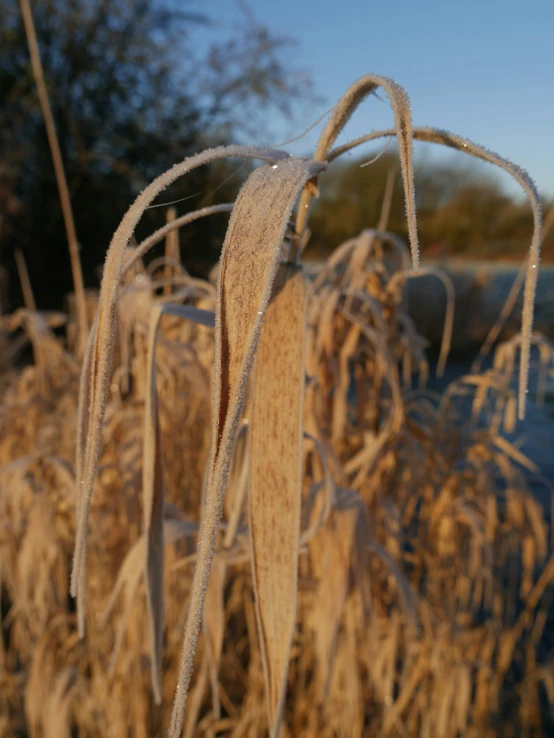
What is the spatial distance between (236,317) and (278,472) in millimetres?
103

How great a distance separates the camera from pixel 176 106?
9.99 ft

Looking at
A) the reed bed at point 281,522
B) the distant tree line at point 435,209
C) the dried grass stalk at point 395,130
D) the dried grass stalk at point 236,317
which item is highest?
the distant tree line at point 435,209

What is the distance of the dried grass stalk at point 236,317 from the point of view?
0.15 meters

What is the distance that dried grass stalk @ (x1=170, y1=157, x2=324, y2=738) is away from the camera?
149mm

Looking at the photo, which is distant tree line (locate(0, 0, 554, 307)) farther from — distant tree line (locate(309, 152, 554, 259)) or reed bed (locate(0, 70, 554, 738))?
reed bed (locate(0, 70, 554, 738))

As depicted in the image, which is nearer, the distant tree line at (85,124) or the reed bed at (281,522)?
the reed bed at (281,522)

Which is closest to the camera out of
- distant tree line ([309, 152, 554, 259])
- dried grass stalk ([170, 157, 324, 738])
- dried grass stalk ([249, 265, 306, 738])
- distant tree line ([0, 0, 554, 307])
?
dried grass stalk ([170, 157, 324, 738])

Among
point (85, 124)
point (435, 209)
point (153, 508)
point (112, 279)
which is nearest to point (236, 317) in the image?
point (112, 279)

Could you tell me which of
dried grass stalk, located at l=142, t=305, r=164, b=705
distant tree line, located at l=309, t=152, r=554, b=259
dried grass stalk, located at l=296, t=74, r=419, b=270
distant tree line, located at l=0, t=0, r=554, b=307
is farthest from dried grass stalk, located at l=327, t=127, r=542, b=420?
distant tree line, located at l=0, t=0, r=554, b=307

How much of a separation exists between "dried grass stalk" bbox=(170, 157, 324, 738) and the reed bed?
54 millimetres

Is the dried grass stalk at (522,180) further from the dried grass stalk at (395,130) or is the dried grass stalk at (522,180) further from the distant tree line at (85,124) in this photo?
the distant tree line at (85,124)

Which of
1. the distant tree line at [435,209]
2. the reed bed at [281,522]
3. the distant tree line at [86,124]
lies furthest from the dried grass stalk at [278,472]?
the distant tree line at [86,124]

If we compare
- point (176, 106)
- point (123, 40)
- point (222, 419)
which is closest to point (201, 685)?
point (222, 419)

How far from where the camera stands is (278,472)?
0.25 m
